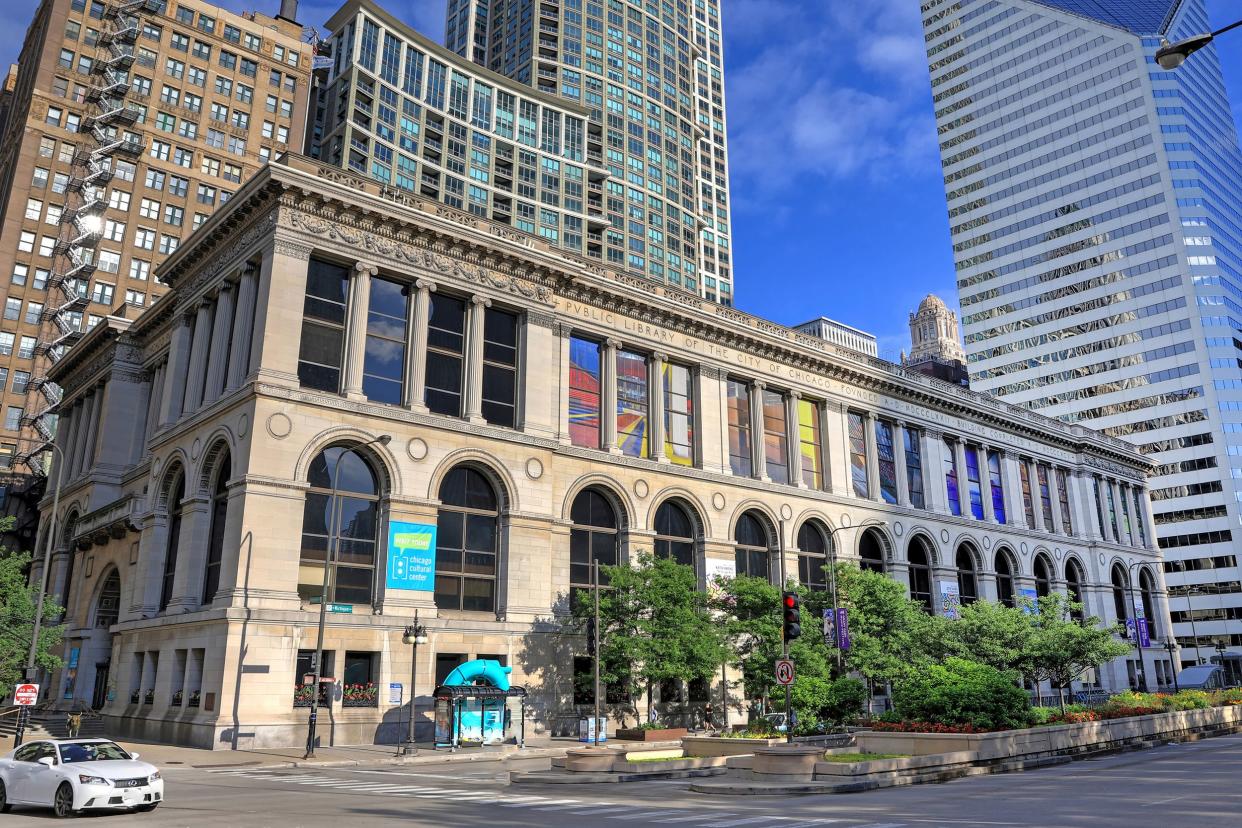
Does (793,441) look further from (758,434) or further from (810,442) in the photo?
(758,434)

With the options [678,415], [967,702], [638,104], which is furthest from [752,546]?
[638,104]

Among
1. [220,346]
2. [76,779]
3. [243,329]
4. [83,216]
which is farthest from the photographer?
[83,216]

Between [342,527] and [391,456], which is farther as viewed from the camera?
[391,456]

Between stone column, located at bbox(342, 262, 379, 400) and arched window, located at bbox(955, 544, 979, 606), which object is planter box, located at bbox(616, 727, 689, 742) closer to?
stone column, located at bbox(342, 262, 379, 400)

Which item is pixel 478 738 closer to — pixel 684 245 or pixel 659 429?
pixel 659 429

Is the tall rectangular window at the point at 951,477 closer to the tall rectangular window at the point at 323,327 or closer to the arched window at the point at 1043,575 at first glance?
the arched window at the point at 1043,575

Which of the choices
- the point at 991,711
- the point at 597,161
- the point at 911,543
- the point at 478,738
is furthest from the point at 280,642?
the point at 597,161

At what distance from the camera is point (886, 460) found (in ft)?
228

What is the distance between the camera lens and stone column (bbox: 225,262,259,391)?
41.5m

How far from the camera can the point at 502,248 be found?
47438 mm

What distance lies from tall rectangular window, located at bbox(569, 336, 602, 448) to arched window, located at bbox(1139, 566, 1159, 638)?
7007 cm

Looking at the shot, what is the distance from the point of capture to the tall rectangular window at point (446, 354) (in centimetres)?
4528

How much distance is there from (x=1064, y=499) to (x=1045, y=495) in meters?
3.58

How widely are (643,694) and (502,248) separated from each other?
24112 millimetres
